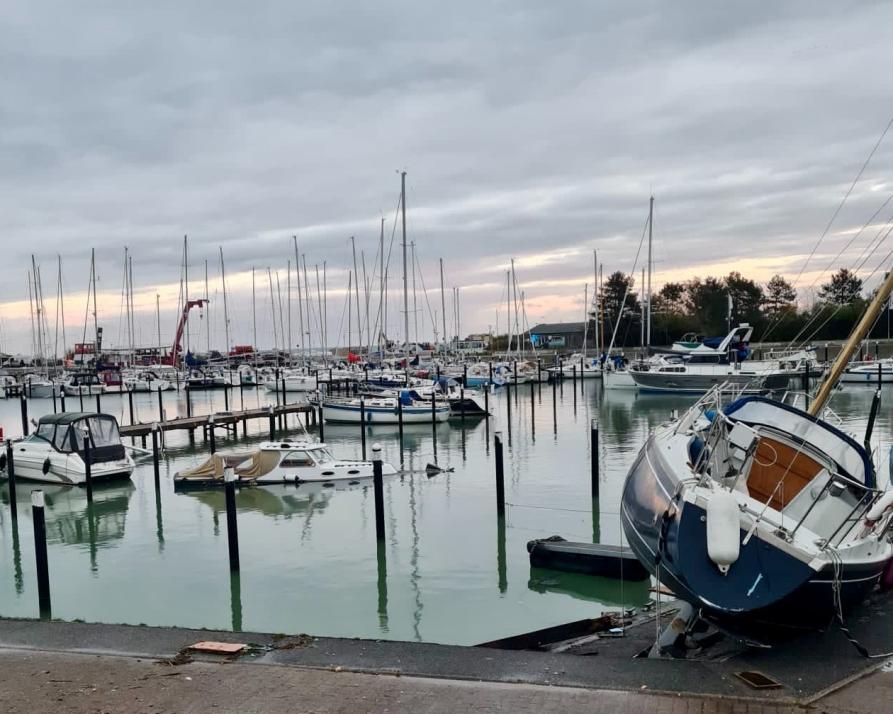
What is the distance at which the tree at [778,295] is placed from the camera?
4296 inches

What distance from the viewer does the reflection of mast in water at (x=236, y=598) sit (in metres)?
14.3

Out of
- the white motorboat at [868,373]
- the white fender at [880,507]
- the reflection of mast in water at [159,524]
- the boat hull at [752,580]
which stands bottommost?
the reflection of mast in water at [159,524]

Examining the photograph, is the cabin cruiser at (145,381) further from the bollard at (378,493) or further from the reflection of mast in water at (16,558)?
the bollard at (378,493)

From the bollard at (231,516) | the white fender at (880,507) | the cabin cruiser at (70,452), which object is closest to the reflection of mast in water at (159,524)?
the cabin cruiser at (70,452)

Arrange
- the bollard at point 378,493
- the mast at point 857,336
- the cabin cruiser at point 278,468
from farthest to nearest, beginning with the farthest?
the cabin cruiser at point 278,468
the bollard at point 378,493
the mast at point 857,336

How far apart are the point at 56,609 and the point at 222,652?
7432mm

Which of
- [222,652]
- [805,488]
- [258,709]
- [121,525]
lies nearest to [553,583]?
[805,488]

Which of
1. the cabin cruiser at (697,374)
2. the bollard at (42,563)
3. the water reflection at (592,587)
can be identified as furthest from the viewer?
the cabin cruiser at (697,374)

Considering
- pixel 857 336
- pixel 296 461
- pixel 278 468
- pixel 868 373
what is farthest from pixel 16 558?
pixel 868 373

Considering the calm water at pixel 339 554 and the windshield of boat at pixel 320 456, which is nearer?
the calm water at pixel 339 554

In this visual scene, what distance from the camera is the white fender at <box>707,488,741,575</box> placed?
8945 millimetres

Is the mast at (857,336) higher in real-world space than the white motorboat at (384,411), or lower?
higher

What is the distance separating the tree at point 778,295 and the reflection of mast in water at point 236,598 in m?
103

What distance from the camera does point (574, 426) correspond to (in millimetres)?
42438
